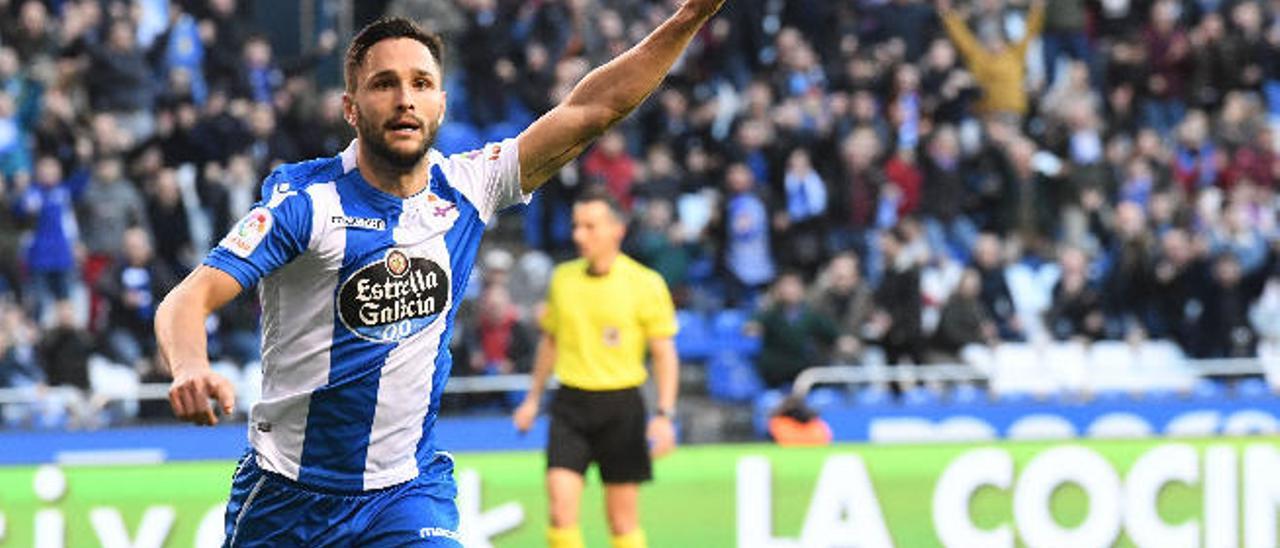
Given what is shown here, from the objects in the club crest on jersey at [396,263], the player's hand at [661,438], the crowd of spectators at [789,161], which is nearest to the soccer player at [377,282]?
the club crest on jersey at [396,263]

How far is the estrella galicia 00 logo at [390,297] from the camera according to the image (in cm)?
575

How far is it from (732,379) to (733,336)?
1.46 feet

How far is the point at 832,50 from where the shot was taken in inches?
788

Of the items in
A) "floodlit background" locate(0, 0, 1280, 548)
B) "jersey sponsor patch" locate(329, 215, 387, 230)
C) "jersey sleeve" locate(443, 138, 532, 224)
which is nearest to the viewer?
"jersey sponsor patch" locate(329, 215, 387, 230)

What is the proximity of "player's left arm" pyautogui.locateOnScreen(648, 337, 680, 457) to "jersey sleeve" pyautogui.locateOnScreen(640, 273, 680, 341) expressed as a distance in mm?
34

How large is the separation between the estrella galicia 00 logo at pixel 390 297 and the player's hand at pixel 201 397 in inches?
34.7

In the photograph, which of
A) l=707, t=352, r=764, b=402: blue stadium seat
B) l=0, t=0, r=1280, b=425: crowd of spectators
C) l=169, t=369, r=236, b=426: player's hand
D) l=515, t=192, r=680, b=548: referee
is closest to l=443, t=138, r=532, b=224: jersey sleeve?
l=169, t=369, r=236, b=426: player's hand

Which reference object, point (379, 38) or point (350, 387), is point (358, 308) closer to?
point (350, 387)

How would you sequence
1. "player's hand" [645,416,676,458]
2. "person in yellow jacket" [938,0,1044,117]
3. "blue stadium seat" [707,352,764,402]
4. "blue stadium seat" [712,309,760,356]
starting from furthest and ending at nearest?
"person in yellow jacket" [938,0,1044,117] → "blue stadium seat" [712,309,760,356] → "blue stadium seat" [707,352,764,402] → "player's hand" [645,416,676,458]

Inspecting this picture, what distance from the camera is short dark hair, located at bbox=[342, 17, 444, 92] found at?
5.77m

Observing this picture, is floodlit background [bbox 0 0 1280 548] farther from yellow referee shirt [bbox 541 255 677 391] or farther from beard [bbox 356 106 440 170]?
beard [bbox 356 106 440 170]

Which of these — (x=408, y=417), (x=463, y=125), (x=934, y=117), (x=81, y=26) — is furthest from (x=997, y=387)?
(x=408, y=417)

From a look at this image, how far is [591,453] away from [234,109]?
701 centimetres

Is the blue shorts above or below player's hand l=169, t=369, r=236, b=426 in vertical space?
below
